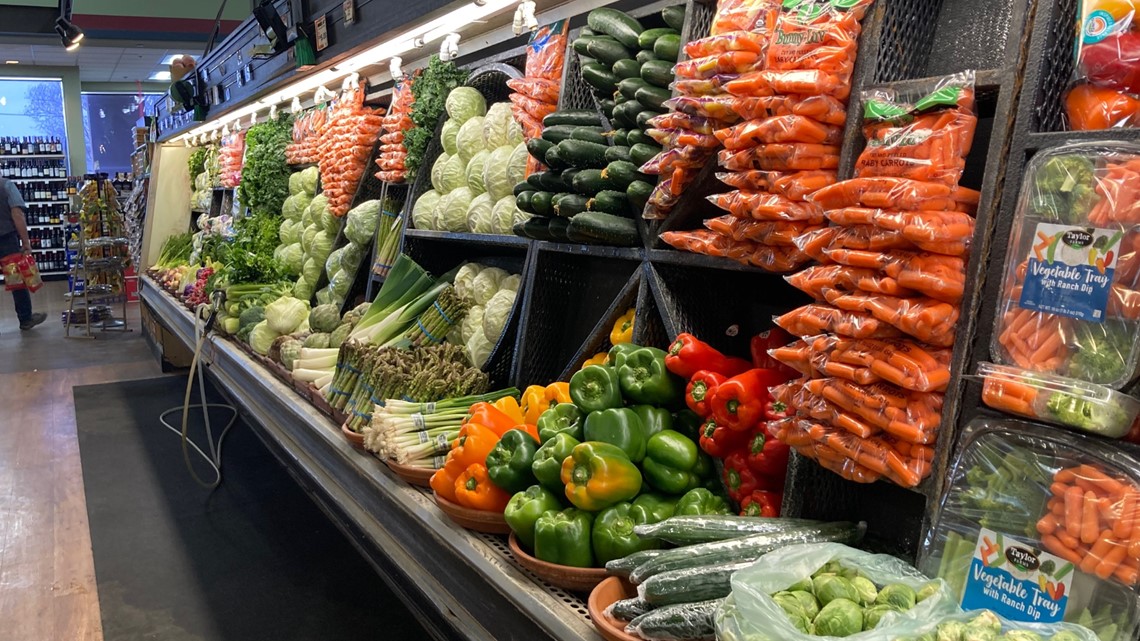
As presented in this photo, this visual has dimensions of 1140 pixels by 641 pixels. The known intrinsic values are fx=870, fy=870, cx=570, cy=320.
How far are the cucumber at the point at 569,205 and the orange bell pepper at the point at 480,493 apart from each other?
0.79 meters

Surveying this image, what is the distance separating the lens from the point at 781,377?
2023mm

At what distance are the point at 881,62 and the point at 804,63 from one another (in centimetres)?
15

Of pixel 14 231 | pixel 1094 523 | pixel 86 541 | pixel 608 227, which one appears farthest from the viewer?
pixel 14 231

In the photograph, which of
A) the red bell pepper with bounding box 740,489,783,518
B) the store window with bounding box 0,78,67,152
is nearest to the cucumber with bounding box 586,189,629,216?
the red bell pepper with bounding box 740,489,783,518

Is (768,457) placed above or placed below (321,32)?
below

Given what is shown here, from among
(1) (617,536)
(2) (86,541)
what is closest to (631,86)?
(1) (617,536)

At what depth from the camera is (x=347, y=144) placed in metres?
5.15

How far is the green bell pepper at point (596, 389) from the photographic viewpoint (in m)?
2.19

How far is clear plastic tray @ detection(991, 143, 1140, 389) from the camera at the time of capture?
1.23 m

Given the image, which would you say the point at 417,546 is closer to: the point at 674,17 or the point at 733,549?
the point at 733,549

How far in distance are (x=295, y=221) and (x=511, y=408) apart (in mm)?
4227

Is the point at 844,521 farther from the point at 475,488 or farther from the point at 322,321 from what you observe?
the point at 322,321

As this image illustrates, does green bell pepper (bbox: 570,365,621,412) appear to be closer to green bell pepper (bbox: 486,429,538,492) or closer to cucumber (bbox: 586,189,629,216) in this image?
green bell pepper (bbox: 486,429,538,492)

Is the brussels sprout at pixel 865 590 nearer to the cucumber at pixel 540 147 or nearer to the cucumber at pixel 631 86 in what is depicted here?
the cucumber at pixel 631 86
